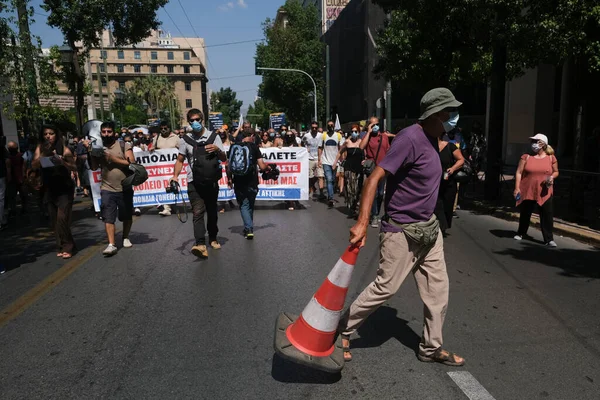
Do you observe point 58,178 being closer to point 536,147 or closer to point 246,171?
point 246,171

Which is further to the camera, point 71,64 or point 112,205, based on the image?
point 71,64

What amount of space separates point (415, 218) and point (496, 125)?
8.84 meters

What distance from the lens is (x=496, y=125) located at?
11.1 meters

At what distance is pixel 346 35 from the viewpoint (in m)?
51.3

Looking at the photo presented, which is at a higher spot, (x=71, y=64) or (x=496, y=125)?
(x=71, y=64)

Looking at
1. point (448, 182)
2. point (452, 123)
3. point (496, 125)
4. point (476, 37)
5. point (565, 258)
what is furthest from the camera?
point (496, 125)

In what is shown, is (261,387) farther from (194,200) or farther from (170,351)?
(194,200)

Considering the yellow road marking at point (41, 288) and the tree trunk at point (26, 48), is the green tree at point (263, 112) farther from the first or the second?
the yellow road marking at point (41, 288)

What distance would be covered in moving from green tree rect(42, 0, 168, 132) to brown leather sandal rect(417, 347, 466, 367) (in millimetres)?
16752

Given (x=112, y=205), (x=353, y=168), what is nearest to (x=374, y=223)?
(x=353, y=168)

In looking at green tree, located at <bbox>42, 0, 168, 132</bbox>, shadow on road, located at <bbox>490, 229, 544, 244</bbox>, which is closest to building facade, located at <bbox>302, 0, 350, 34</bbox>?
green tree, located at <bbox>42, 0, 168, 132</bbox>

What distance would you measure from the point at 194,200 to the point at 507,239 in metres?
4.83

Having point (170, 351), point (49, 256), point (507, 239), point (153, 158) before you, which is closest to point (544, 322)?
point (170, 351)

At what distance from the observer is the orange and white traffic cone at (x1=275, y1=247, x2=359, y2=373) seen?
3117mm
